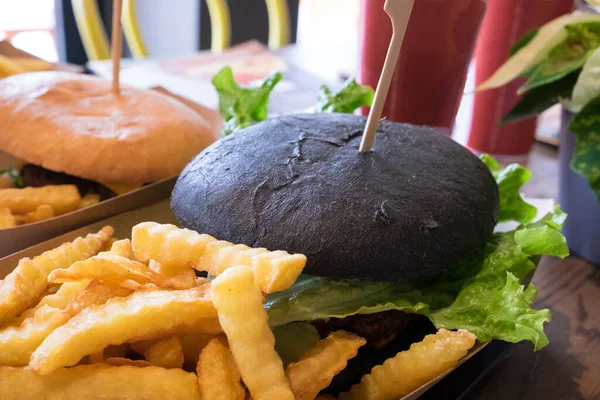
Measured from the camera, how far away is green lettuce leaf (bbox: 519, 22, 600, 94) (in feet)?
4.96

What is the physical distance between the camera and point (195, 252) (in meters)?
0.99

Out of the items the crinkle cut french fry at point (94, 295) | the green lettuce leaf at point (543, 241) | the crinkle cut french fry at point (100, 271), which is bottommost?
the crinkle cut french fry at point (94, 295)

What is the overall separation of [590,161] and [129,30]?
10.7ft

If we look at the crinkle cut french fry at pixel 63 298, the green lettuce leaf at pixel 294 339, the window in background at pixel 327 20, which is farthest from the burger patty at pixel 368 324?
the window in background at pixel 327 20

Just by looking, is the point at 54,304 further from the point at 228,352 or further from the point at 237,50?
the point at 237,50

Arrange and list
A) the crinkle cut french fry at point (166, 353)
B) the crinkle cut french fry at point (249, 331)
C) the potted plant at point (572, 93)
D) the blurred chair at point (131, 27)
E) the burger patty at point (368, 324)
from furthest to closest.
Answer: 1. the blurred chair at point (131, 27)
2. the potted plant at point (572, 93)
3. the burger patty at point (368, 324)
4. the crinkle cut french fry at point (166, 353)
5. the crinkle cut french fry at point (249, 331)

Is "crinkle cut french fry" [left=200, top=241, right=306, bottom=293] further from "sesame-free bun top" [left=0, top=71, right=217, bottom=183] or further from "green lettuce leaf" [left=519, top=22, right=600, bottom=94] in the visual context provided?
"green lettuce leaf" [left=519, top=22, right=600, bottom=94]

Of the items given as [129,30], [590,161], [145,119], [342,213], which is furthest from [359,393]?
[129,30]

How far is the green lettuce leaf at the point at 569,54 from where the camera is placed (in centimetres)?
151

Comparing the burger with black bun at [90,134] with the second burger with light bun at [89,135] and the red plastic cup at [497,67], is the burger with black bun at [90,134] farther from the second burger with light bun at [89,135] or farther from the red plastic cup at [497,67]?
the red plastic cup at [497,67]

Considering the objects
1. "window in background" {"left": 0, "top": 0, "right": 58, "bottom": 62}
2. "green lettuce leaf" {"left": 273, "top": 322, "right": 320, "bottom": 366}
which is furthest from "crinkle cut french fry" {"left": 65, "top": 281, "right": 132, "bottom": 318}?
"window in background" {"left": 0, "top": 0, "right": 58, "bottom": 62}

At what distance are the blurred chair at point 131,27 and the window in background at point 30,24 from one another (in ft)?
4.48

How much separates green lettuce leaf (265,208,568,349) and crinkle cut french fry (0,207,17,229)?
2.40 feet

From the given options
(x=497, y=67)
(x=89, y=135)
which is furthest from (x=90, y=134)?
(x=497, y=67)
